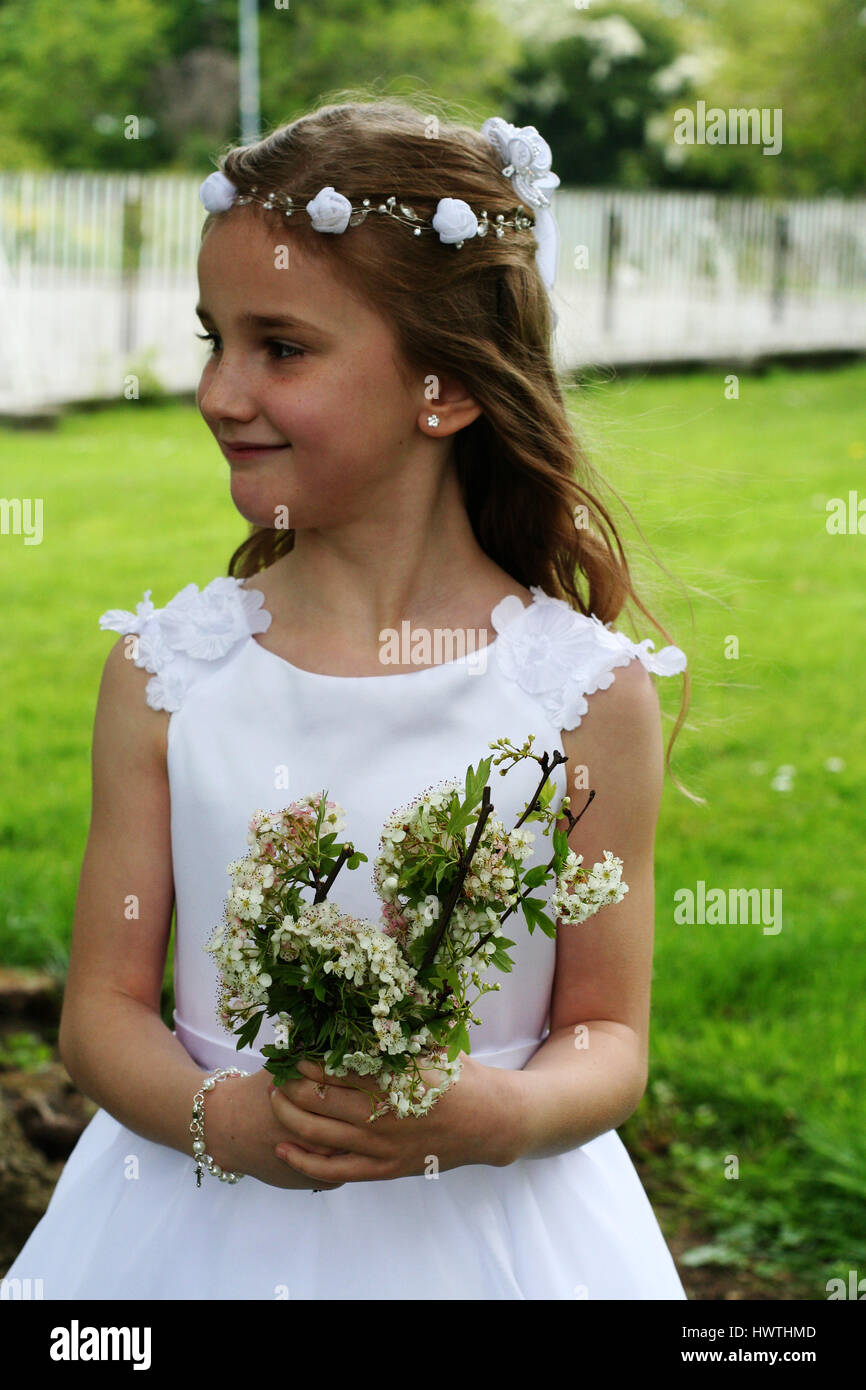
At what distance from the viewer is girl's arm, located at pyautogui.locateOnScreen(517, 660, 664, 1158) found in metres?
2.08

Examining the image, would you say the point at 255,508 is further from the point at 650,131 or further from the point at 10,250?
the point at 650,131

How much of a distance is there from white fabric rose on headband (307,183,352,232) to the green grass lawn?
1.93 feet

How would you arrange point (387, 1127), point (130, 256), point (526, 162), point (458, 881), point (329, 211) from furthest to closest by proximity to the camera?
point (130, 256) < point (526, 162) < point (329, 211) < point (387, 1127) < point (458, 881)

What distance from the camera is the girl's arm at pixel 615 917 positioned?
6.82 ft

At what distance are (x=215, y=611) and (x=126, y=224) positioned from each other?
13768 millimetres

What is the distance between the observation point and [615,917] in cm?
210

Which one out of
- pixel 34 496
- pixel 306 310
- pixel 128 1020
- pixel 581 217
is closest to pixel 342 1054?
pixel 128 1020

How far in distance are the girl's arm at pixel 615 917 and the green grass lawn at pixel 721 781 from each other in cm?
42

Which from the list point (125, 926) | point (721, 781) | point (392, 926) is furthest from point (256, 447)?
point (721, 781)

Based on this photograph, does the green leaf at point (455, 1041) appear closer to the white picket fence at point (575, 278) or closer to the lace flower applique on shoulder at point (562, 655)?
the lace flower applique on shoulder at point (562, 655)

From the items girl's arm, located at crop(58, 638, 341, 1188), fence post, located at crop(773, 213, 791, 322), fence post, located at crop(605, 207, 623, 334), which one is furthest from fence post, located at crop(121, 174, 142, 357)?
girl's arm, located at crop(58, 638, 341, 1188)

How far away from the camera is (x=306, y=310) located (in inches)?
77.6

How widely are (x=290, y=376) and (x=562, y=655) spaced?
561 mm

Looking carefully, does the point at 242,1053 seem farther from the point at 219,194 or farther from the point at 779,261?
the point at 779,261
